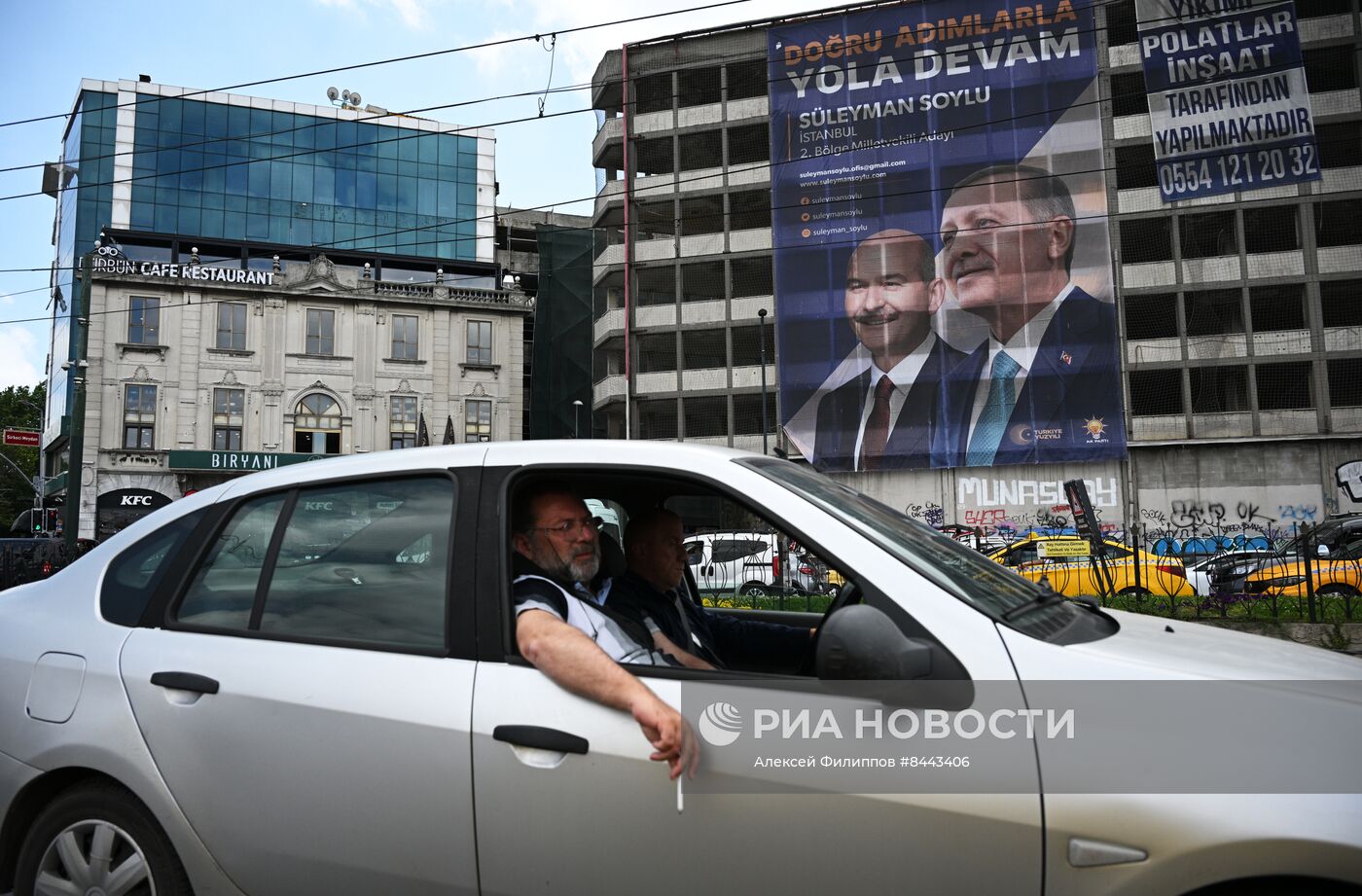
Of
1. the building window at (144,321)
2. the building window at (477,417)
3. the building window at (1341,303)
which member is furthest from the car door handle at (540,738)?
the building window at (144,321)

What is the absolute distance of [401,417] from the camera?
50.1 meters

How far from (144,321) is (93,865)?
51517 millimetres

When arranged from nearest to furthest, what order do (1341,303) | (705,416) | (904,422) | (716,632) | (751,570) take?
(716,632), (751,570), (1341,303), (904,422), (705,416)

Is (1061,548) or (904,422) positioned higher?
(904,422)

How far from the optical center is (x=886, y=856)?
1882mm

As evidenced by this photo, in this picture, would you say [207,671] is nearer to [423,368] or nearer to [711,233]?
[711,233]

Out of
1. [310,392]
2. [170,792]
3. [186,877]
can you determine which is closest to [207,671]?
[170,792]

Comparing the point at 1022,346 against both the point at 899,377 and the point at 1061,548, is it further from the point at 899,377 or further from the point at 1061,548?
the point at 1061,548

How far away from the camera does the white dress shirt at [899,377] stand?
37.5 meters

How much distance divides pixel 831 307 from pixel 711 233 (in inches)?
288

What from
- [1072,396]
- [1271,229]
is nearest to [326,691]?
[1072,396]

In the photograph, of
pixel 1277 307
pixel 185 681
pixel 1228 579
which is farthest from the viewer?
pixel 1277 307

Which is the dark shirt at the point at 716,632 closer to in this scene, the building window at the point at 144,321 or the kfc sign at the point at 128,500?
the kfc sign at the point at 128,500

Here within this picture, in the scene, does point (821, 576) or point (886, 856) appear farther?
point (821, 576)
